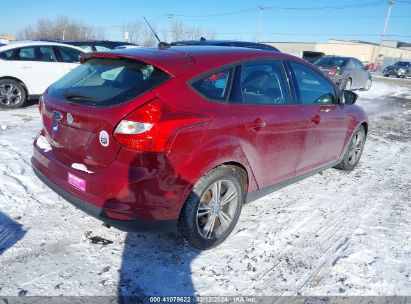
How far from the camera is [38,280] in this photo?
2.52 metres

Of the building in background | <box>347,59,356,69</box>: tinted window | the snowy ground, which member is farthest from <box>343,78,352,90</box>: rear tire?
the building in background

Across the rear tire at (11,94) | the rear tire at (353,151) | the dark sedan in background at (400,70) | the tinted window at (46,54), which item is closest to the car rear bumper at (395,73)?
the dark sedan in background at (400,70)

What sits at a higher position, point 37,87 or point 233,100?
point 233,100

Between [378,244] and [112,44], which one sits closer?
[378,244]

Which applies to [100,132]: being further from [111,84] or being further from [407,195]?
[407,195]

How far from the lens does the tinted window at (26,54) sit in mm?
8102

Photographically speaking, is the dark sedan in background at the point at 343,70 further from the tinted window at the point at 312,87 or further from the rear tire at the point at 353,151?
the tinted window at the point at 312,87

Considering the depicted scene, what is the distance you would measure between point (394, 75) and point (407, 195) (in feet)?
110

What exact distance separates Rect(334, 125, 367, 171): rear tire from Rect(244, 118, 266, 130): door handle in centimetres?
237

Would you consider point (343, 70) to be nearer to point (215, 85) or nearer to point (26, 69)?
point (26, 69)

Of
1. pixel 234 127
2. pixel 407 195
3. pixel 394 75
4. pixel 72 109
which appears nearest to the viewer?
pixel 72 109

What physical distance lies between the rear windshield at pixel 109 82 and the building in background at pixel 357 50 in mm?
57886

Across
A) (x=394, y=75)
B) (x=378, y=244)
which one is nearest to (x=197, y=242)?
(x=378, y=244)

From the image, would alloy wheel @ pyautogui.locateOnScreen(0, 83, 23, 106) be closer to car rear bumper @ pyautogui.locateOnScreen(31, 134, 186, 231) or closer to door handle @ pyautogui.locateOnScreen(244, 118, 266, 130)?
car rear bumper @ pyautogui.locateOnScreen(31, 134, 186, 231)
